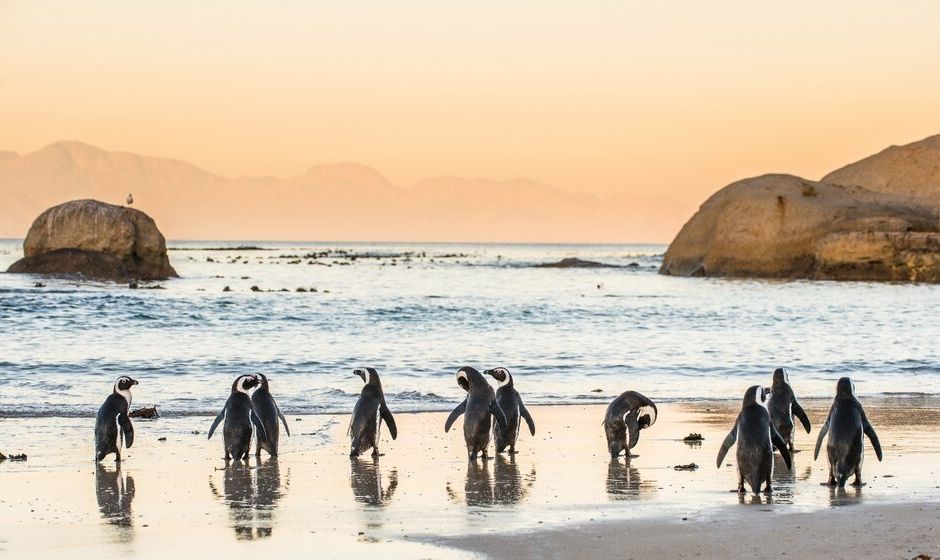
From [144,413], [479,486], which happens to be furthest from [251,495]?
[144,413]

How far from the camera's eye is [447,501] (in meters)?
9.53

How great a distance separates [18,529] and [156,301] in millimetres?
27991

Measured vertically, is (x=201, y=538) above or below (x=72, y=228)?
below

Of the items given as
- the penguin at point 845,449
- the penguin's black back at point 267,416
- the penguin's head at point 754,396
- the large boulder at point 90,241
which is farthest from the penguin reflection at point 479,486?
the large boulder at point 90,241

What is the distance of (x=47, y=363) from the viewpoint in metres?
20.8

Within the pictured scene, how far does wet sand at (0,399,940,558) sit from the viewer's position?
7.84m

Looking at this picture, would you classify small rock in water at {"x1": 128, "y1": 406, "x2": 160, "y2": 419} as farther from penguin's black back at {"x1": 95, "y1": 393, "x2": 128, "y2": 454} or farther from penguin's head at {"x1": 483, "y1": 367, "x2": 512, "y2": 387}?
penguin's head at {"x1": 483, "y1": 367, "x2": 512, "y2": 387}

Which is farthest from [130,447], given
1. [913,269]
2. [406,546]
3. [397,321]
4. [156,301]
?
[913,269]

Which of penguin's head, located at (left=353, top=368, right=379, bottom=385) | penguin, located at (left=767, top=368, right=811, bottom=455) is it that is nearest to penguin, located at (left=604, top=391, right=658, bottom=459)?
penguin, located at (left=767, top=368, right=811, bottom=455)

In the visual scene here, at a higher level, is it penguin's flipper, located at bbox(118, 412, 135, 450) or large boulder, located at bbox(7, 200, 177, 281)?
large boulder, located at bbox(7, 200, 177, 281)

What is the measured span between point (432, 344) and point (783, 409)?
1392 cm

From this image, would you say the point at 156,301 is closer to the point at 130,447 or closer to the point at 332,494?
the point at 130,447

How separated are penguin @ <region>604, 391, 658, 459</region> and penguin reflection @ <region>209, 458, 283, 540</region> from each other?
310cm

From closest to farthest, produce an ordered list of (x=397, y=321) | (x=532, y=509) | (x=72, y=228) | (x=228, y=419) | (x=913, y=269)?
(x=532, y=509), (x=228, y=419), (x=397, y=321), (x=72, y=228), (x=913, y=269)
